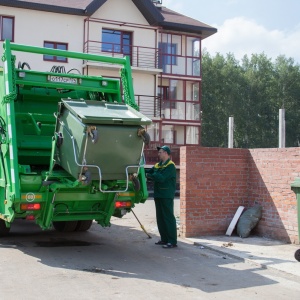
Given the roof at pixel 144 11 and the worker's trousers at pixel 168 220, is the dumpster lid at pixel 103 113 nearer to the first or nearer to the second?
the worker's trousers at pixel 168 220

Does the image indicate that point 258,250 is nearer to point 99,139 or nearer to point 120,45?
point 99,139

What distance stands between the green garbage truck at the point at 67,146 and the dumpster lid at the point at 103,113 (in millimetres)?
14

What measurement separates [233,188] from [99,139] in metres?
4.06

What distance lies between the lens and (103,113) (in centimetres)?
680

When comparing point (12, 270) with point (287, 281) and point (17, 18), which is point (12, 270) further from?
point (17, 18)

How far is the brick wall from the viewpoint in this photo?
8992mm

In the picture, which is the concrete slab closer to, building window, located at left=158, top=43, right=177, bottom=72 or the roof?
the roof

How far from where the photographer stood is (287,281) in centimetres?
647

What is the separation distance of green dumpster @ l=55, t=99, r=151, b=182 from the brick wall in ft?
8.31

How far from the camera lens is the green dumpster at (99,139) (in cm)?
656

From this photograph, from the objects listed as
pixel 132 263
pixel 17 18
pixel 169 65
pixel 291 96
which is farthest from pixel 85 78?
pixel 291 96

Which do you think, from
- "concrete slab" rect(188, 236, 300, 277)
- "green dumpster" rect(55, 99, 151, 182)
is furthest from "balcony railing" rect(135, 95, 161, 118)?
"green dumpster" rect(55, 99, 151, 182)

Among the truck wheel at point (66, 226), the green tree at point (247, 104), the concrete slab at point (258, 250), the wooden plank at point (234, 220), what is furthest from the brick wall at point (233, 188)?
the green tree at point (247, 104)

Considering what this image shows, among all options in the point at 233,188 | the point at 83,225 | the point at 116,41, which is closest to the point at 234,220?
the point at 233,188
